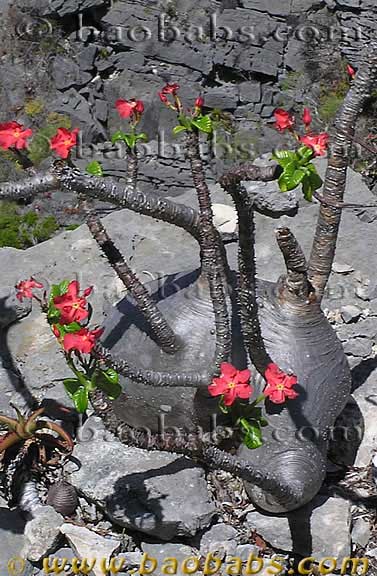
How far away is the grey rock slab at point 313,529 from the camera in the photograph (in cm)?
258

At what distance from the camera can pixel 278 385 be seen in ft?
7.47

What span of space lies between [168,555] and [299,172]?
53.6 inches

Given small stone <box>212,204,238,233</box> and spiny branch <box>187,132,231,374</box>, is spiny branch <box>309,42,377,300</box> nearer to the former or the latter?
spiny branch <box>187,132,231,374</box>

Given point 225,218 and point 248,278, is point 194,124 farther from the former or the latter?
point 225,218

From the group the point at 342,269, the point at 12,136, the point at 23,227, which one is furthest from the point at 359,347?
the point at 23,227

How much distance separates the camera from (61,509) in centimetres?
271

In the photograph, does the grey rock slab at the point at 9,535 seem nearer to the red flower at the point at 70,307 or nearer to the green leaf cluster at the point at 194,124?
the red flower at the point at 70,307

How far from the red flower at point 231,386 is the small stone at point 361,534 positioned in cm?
80

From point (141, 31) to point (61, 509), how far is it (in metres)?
8.92

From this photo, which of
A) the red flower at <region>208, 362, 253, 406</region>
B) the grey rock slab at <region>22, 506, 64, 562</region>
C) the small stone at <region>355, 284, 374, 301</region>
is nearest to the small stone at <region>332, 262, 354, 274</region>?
the small stone at <region>355, 284, 374, 301</region>

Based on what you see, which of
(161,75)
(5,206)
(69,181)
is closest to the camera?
(69,181)

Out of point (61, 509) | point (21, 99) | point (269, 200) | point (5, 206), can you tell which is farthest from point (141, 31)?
point (61, 509)

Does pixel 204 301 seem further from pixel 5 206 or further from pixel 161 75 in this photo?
pixel 161 75

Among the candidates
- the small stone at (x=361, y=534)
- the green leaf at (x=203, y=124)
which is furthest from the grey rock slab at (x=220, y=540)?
the green leaf at (x=203, y=124)
